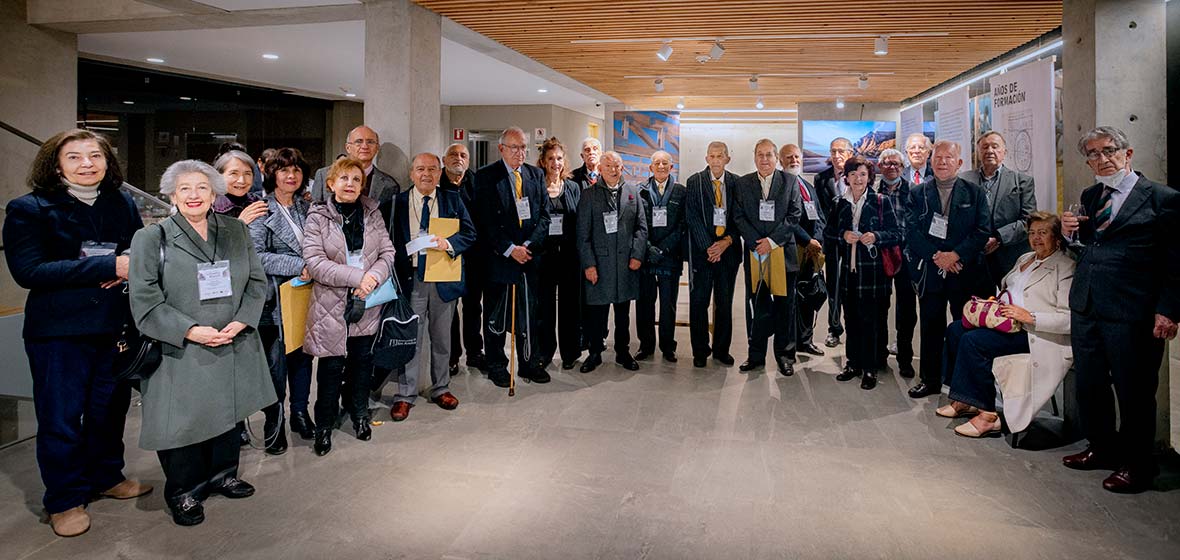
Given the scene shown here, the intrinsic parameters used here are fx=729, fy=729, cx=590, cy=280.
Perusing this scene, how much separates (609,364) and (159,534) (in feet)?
11.2

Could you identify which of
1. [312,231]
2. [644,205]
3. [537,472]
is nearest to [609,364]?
[644,205]

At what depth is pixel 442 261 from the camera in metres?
4.39

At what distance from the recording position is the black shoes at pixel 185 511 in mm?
2887

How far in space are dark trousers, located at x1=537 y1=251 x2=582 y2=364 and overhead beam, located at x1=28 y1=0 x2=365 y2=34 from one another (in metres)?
2.27

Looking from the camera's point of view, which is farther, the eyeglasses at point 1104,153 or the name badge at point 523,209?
the name badge at point 523,209

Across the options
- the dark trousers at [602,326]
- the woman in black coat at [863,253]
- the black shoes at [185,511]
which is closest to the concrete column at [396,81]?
the dark trousers at [602,326]

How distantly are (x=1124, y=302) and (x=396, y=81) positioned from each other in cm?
424

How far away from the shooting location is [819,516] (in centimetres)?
A: 303

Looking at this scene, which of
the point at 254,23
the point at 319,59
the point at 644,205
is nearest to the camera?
the point at 644,205

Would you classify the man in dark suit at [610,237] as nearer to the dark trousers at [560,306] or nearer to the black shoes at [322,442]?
the dark trousers at [560,306]

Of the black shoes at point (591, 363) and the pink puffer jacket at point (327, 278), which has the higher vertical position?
the pink puffer jacket at point (327, 278)

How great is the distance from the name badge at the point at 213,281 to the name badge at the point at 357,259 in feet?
2.87

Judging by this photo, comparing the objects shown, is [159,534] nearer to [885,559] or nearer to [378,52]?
[885,559]

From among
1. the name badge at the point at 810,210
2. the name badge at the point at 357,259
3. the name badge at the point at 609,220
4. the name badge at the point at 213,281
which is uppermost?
the name badge at the point at 810,210
